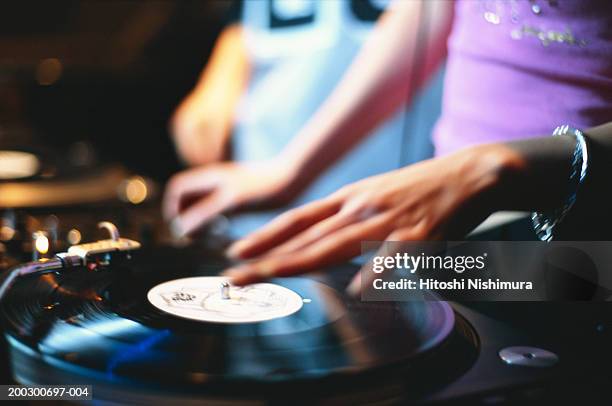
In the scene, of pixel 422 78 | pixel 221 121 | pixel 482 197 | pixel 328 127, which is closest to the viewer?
pixel 482 197

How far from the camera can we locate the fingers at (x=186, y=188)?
1.11m

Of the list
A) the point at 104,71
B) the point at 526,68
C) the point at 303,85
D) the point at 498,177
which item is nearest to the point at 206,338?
the point at 498,177

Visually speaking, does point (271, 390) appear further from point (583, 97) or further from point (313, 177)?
point (313, 177)

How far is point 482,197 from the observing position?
1.99 ft

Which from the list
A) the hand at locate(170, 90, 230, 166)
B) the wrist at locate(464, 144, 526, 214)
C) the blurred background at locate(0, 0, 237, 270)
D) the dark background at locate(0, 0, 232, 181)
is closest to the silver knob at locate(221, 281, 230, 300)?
the wrist at locate(464, 144, 526, 214)

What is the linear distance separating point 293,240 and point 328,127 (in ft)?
1.23

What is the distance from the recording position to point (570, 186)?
0.61 meters

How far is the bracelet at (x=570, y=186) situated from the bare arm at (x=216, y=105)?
0.74 m

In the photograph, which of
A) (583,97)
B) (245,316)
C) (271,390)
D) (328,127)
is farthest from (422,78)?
(271,390)

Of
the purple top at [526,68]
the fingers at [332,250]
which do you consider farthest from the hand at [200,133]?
the fingers at [332,250]

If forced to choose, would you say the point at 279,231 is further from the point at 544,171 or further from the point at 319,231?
the point at 544,171

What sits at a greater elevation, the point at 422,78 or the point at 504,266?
the point at 422,78

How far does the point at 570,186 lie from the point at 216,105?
80 centimetres

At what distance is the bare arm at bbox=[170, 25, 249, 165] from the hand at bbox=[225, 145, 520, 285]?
24.1 inches
